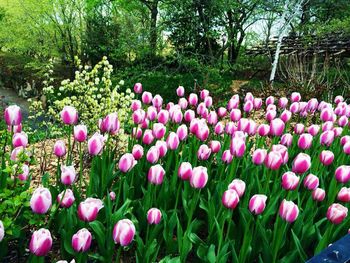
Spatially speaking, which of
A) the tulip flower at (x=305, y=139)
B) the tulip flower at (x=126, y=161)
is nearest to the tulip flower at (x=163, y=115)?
the tulip flower at (x=126, y=161)

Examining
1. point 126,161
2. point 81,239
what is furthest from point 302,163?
point 81,239

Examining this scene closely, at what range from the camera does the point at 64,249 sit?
106 inches

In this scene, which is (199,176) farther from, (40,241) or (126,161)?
(40,241)

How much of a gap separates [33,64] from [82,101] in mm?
12998

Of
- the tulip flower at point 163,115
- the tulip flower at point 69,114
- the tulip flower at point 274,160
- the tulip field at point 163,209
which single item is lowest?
the tulip field at point 163,209

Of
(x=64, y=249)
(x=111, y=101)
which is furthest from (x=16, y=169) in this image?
(x=111, y=101)

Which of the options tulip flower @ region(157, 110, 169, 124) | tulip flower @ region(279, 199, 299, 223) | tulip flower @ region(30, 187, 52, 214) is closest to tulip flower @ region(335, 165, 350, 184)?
tulip flower @ region(279, 199, 299, 223)

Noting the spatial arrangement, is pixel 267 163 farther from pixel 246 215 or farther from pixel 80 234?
pixel 80 234

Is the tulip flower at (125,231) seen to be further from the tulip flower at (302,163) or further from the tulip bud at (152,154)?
the tulip flower at (302,163)

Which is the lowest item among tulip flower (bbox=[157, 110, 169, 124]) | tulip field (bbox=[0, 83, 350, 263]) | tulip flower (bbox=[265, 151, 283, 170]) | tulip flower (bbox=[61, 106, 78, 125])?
tulip field (bbox=[0, 83, 350, 263])

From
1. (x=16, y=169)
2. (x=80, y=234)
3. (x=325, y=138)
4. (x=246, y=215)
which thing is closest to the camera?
(x=80, y=234)

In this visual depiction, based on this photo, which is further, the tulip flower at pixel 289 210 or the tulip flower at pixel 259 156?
the tulip flower at pixel 259 156

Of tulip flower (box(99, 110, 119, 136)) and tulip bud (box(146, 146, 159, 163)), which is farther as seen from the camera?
tulip flower (box(99, 110, 119, 136))

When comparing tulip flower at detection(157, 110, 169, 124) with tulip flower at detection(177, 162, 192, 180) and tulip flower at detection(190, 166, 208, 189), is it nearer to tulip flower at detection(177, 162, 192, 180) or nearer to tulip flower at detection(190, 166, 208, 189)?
tulip flower at detection(177, 162, 192, 180)
